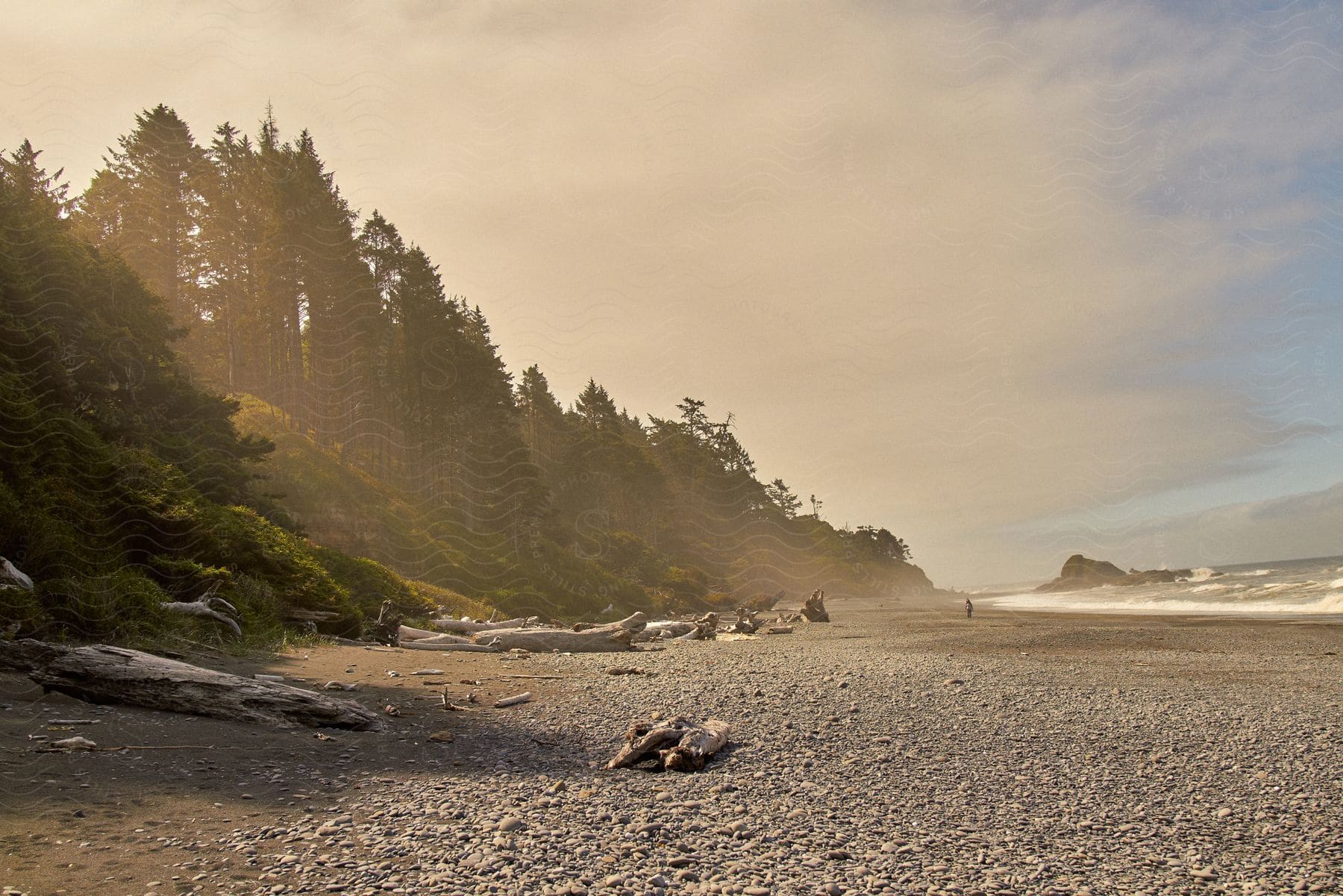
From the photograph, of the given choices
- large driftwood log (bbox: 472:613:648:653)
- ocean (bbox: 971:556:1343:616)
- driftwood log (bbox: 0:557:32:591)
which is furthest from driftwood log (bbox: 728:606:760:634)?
ocean (bbox: 971:556:1343:616)

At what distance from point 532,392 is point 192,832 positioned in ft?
224

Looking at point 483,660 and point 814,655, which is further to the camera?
point 814,655

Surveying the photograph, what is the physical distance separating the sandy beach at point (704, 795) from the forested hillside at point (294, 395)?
8.25m

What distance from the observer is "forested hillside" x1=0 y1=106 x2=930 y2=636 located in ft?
59.5

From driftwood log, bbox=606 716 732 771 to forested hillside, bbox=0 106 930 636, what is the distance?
37.6ft

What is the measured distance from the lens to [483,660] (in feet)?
55.5

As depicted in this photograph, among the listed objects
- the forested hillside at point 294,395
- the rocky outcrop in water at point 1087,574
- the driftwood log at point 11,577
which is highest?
the forested hillside at point 294,395

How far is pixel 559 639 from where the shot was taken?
803 inches

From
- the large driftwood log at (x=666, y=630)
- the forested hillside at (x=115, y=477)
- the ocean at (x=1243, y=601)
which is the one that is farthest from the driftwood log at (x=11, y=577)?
the ocean at (x=1243, y=601)

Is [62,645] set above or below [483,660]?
above

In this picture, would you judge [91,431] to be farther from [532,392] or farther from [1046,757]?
[532,392]

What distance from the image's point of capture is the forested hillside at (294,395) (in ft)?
59.5

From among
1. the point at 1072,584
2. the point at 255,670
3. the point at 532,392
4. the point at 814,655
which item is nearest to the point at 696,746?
the point at 255,670

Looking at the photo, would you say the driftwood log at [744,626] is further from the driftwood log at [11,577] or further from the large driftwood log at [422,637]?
the driftwood log at [11,577]
